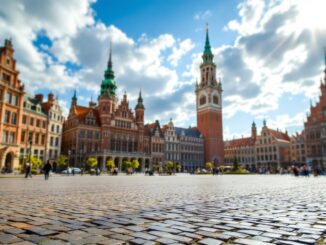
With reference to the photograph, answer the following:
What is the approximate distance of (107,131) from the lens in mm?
70875

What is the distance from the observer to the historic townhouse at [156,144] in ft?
277

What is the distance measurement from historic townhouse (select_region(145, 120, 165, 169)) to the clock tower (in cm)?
2076

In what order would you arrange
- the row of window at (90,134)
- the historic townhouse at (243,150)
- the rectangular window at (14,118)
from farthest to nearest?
1. the historic townhouse at (243,150)
2. the row of window at (90,134)
3. the rectangular window at (14,118)

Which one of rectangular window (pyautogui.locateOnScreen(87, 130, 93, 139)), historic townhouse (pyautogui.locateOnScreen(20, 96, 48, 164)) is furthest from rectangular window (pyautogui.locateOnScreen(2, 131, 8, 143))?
rectangular window (pyautogui.locateOnScreen(87, 130, 93, 139))

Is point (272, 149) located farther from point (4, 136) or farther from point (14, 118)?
point (4, 136)

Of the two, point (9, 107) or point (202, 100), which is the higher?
point (202, 100)

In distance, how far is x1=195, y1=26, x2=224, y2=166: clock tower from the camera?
99938mm

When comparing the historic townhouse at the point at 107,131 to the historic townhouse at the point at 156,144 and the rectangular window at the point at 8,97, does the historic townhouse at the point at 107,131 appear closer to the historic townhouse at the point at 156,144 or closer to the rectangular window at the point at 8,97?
the historic townhouse at the point at 156,144

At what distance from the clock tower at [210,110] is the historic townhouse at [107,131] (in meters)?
29.5

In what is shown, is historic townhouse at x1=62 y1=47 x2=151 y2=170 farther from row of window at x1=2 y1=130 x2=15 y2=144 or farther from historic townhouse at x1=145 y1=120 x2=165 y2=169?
row of window at x1=2 y1=130 x2=15 y2=144

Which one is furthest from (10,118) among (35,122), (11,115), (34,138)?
(34,138)

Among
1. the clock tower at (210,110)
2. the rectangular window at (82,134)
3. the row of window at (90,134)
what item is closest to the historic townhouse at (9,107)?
the rectangular window at (82,134)

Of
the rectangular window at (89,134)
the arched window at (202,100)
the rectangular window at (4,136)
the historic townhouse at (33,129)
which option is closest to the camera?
the rectangular window at (4,136)

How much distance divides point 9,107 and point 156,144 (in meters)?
50.0
